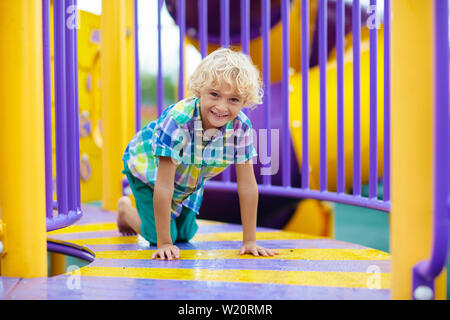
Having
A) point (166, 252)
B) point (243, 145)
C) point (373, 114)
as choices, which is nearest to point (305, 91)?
point (373, 114)

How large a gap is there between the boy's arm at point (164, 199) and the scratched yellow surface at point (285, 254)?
5 cm

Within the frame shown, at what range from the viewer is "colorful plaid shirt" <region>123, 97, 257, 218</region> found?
152cm

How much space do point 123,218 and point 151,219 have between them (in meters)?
0.19

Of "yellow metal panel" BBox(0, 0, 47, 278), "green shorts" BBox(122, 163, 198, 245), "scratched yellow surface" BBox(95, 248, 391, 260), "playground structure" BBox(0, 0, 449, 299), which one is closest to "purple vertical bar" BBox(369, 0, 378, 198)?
"playground structure" BBox(0, 0, 449, 299)

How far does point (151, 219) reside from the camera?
5.59 feet

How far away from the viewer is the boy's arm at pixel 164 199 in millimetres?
1495

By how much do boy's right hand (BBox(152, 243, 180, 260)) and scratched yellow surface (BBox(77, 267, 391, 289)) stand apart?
0.36 feet

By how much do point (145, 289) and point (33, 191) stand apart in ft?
1.09

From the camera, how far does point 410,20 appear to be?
95cm

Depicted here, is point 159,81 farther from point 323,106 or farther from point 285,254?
point 285,254

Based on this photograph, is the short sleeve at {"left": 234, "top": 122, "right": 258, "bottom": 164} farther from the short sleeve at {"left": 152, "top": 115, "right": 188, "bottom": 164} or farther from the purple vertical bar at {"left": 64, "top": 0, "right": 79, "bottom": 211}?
the purple vertical bar at {"left": 64, "top": 0, "right": 79, "bottom": 211}

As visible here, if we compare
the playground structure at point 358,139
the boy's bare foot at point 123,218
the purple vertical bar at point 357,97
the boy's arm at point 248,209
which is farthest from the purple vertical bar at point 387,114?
the boy's bare foot at point 123,218
